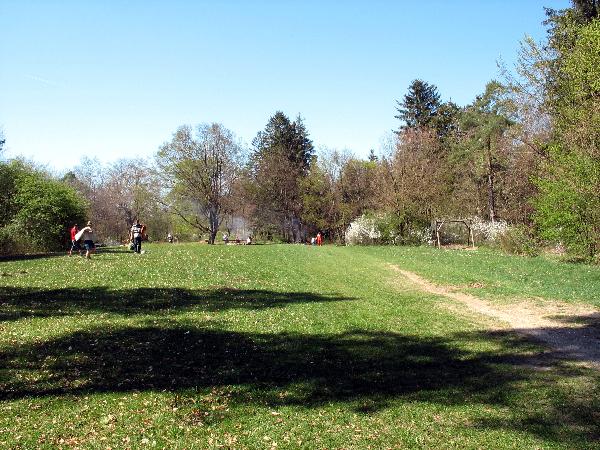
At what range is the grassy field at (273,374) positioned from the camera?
6.88m

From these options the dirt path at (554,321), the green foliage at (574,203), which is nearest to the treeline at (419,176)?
the green foliage at (574,203)

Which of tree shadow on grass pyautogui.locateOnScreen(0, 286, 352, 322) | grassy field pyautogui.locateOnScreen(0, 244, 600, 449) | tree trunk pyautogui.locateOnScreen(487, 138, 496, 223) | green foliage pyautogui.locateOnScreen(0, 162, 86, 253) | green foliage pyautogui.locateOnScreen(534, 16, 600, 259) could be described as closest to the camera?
grassy field pyautogui.locateOnScreen(0, 244, 600, 449)

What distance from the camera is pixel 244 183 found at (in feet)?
258

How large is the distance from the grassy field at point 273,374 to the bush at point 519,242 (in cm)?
1597

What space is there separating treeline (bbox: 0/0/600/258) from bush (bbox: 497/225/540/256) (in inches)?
6.2

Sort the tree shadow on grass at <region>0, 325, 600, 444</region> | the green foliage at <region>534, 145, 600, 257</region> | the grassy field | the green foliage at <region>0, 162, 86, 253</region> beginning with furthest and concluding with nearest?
the green foliage at <region>0, 162, 86, 253</region>, the green foliage at <region>534, 145, 600, 257</region>, the tree shadow on grass at <region>0, 325, 600, 444</region>, the grassy field

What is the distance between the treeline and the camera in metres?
25.2

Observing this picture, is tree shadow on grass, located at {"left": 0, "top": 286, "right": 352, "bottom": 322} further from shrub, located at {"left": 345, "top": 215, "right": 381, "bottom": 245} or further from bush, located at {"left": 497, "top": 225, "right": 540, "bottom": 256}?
shrub, located at {"left": 345, "top": 215, "right": 381, "bottom": 245}

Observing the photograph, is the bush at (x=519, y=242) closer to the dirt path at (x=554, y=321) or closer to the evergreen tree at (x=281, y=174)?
the dirt path at (x=554, y=321)

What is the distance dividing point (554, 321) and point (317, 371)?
895 centimetres

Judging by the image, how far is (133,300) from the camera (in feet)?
53.7

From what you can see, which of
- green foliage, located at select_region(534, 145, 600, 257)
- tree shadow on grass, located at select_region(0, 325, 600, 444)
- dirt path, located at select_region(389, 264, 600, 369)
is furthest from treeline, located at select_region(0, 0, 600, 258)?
tree shadow on grass, located at select_region(0, 325, 600, 444)

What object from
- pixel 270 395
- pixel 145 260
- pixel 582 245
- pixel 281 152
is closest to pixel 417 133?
pixel 281 152

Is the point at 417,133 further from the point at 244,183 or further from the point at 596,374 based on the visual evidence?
the point at 596,374
